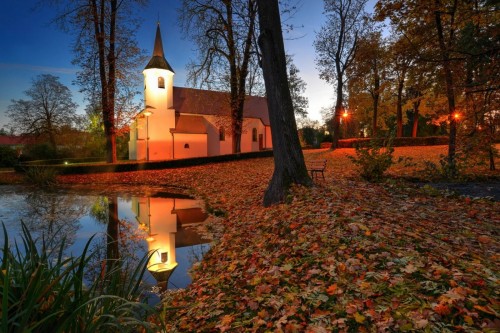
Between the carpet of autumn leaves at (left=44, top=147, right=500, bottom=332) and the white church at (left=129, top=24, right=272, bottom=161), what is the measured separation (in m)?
22.3

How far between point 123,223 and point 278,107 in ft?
19.3

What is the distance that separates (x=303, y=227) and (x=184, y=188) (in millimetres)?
10649

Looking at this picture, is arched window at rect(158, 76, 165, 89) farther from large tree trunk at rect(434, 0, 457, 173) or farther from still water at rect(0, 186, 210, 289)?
large tree trunk at rect(434, 0, 457, 173)

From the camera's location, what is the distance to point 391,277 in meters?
3.21

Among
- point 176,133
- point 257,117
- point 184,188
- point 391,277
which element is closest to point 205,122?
point 176,133

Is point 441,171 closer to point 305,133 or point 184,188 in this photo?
point 184,188

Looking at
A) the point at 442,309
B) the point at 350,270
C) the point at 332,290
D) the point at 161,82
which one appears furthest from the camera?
the point at 161,82

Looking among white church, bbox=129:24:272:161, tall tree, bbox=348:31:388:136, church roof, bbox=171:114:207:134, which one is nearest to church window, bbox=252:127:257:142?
white church, bbox=129:24:272:161

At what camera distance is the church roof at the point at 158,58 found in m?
29.6

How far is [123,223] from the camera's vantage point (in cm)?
836

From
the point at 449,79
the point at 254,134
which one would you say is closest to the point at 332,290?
the point at 449,79

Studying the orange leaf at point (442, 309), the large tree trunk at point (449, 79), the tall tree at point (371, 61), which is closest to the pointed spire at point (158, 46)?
the tall tree at point (371, 61)

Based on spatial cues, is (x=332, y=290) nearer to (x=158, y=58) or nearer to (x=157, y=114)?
(x=157, y=114)

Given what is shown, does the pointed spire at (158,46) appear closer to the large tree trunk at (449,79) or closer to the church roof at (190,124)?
the church roof at (190,124)
